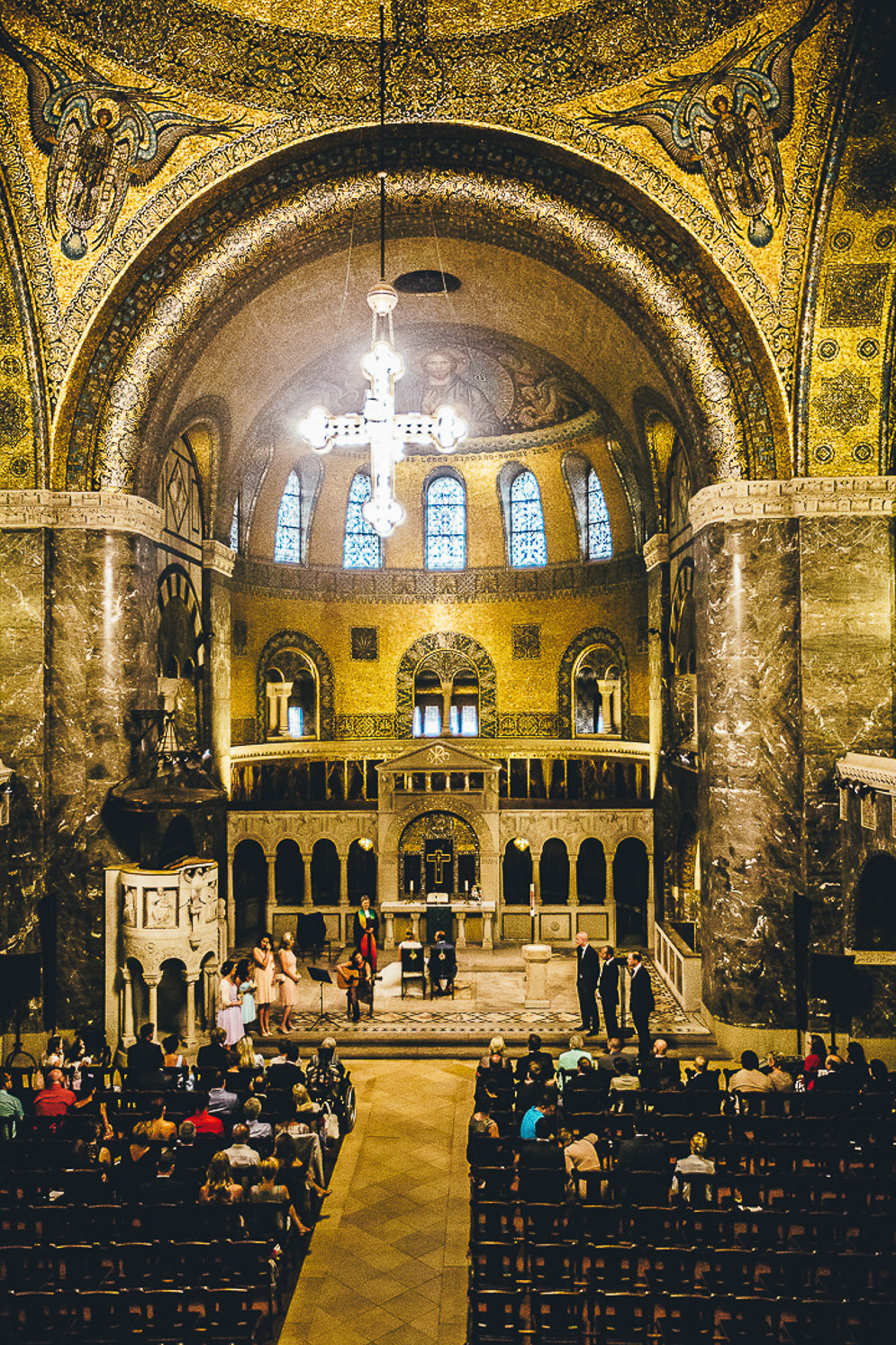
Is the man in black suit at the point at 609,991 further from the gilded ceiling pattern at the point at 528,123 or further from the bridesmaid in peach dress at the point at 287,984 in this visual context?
the gilded ceiling pattern at the point at 528,123

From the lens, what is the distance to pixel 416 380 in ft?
75.9

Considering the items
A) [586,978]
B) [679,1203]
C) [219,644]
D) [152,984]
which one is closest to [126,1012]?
[152,984]

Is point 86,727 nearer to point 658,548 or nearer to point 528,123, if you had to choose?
point 528,123

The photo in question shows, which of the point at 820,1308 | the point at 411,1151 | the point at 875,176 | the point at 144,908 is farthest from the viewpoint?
the point at 144,908

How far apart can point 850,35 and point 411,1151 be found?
47.2 ft

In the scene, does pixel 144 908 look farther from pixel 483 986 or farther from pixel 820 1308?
pixel 820 1308

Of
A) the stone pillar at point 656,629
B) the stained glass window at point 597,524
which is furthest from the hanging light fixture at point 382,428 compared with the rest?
the stained glass window at point 597,524

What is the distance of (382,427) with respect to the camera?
9.64 m

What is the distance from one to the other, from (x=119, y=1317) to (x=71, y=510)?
11053mm

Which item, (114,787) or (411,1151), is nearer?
(411,1151)

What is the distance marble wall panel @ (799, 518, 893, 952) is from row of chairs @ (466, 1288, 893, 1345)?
7641 mm

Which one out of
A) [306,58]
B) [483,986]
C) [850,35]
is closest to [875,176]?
[850,35]

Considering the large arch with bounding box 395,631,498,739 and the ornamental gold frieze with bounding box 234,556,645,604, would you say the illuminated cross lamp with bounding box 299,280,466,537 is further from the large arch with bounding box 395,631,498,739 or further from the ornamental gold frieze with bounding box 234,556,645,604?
the large arch with bounding box 395,631,498,739

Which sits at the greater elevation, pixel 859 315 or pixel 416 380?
pixel 416 380
